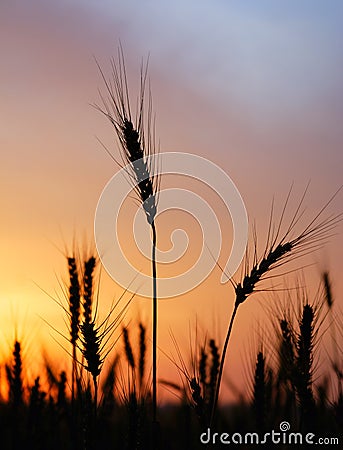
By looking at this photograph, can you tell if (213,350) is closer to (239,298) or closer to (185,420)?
(185,420)

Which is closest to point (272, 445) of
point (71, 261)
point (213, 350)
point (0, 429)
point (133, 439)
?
point (213, 350)

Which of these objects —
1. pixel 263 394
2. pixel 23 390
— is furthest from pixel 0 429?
pixel 263 394

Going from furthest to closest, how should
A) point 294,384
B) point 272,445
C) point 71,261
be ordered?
1. point 71,261
2. point 272,445
3. point 294,384

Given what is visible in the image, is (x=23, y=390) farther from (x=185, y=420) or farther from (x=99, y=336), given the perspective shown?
(x=99, y=336)

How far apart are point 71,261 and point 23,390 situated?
1189mm

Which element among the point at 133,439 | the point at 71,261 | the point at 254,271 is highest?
the point at 71,261

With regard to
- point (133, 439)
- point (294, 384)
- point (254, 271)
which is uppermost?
point (254, 271)

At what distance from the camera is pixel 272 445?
6.21 meters

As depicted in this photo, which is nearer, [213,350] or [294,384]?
[294,384]

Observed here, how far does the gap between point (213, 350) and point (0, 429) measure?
2.05 m

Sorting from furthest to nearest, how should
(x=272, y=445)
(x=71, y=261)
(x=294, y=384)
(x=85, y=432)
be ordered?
(x=71, y=261)
(x=272, y=445)
(x=294, y=384)
(x=85, y=432)

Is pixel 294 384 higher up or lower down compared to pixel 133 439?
higher up

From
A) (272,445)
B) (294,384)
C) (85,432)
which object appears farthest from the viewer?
(272,445)

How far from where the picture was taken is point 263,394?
236 inches
